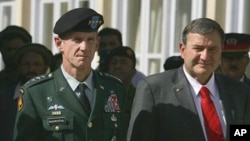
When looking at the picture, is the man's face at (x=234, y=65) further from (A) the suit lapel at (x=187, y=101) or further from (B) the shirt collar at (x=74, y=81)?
(B) the shirt collar at (x=74, y=81)

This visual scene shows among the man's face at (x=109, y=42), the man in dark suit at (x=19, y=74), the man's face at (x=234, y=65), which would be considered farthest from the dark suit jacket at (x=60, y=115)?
the man's face at (x=109, y=42)

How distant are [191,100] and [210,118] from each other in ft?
0.51

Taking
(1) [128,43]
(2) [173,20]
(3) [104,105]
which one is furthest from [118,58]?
(1) [128,43]

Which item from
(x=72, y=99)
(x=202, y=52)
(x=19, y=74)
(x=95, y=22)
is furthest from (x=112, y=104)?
(x=19, y=74)

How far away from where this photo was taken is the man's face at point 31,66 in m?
6.20

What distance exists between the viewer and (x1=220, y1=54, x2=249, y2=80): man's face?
625cm

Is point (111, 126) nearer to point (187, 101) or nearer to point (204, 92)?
point (187, 101)

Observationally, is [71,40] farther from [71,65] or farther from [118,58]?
[118,58]

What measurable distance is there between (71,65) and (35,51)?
6.56ft

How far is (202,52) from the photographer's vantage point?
14.5 feet

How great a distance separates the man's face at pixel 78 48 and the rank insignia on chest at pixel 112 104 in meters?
0.28

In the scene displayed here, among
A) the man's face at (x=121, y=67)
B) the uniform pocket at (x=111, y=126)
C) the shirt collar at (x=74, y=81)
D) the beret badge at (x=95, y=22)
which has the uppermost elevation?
the beret badge at (x=95, y=22)

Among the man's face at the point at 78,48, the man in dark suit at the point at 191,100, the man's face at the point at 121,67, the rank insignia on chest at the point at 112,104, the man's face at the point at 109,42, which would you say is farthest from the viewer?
the man's face at the point at 109,42

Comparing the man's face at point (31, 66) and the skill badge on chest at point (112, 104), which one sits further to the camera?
the man's face at point (31, 66)
